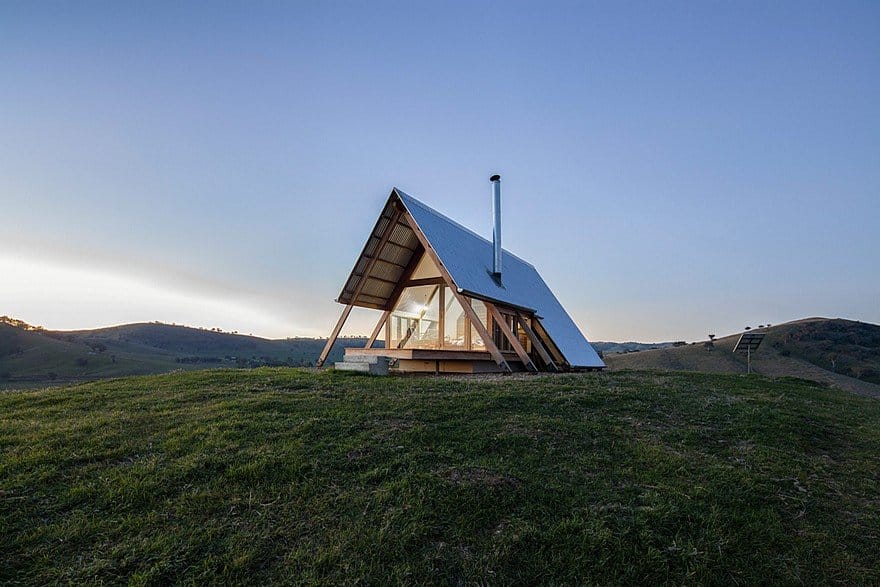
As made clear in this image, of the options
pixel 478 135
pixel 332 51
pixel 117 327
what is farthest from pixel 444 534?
pixel 117 327

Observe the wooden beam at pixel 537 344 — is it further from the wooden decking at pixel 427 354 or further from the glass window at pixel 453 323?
the glass window at pixel 453 323

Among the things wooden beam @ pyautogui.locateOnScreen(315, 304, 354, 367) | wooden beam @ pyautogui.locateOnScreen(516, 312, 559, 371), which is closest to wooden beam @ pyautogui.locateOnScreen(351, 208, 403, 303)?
wooden beam @ pyautogui.locateOnScreen(315, 304, 354, 367)

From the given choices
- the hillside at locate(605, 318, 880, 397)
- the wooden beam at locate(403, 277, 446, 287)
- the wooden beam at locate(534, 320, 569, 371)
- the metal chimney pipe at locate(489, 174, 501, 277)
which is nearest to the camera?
the wooden beam at locate(403, 277, 446, 287)

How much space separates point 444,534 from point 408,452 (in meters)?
1.53

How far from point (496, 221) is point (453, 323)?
14.4ft

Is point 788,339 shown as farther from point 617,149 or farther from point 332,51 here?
point 332,51

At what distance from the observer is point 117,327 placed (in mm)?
90500

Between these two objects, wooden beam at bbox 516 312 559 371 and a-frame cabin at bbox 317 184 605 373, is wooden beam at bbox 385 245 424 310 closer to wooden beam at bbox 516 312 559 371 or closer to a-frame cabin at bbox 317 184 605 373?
a-frame cabin at bbox 317 184 605 373

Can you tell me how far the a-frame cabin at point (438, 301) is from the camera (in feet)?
43.3

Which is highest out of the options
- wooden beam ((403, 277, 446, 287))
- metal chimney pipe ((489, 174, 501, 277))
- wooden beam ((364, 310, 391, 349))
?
metal chimney pipe ((489, 174, 501, 277))

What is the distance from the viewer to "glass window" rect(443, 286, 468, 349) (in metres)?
14.8

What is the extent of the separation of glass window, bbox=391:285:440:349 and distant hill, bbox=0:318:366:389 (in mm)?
9891

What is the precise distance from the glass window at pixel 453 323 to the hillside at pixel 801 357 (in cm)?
2259

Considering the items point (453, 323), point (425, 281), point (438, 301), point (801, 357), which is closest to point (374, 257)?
point (425, 281)
